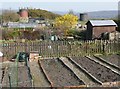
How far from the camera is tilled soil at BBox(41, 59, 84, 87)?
346 inches

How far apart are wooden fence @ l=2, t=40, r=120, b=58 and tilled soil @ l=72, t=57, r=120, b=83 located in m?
2.23

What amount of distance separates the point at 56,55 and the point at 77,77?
18.5 feet

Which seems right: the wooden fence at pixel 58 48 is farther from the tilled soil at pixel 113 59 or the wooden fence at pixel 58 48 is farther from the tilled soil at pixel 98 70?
the tilled soil at pixel 98 70

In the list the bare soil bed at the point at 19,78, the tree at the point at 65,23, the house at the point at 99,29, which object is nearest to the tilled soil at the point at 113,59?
the bare soil bed at the point at 19,78

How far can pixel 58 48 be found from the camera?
1536 centimetres

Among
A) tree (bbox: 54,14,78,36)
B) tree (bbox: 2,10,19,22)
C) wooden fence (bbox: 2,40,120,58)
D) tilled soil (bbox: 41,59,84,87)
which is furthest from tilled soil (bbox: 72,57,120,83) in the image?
tree (bbox: 2,10,19,22)

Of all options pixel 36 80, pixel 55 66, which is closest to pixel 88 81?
pixel 36 80

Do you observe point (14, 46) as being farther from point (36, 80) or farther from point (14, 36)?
point (14, 36)

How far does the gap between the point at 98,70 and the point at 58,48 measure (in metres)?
5.02

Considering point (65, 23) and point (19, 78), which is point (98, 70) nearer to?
point (19, 78)

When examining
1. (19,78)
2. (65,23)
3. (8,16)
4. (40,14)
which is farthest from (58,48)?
(40,14)

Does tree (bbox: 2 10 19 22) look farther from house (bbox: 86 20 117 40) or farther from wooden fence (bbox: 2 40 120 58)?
wooden fence (bbox: 2 40 120 58)

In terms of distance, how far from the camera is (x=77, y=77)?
9492 millimetres

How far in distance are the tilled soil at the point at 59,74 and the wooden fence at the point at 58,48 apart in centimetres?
236
